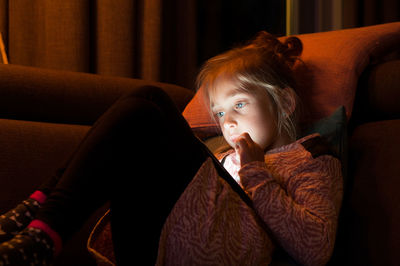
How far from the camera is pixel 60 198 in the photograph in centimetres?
63

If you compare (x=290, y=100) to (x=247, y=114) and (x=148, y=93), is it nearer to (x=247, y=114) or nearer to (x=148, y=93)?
(x=247, y=114)

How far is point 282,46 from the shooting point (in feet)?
3.78

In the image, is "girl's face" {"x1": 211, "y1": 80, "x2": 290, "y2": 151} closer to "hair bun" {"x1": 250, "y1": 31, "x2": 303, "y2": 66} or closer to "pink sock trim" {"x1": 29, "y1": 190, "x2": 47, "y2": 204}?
"hair bun" {"x1": 250, "y1": 31, "x2": 303, "y2": 66}

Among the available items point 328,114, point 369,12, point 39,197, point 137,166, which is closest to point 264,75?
point 328,114

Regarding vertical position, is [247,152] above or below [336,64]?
below

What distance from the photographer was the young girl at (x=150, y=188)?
0.63 meters

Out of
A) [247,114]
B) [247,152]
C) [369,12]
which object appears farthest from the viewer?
[369,12]

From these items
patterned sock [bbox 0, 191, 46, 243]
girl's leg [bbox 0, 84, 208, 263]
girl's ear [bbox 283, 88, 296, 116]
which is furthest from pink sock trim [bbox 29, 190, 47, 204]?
girl's ear [bbox 283, 88, 296, 116]

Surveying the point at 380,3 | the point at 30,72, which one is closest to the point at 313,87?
the point at 30,72

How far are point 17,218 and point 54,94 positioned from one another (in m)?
0.61

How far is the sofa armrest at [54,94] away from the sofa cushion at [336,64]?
37 centimetres

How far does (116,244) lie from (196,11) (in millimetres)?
1606

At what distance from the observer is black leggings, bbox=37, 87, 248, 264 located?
26.3 inches

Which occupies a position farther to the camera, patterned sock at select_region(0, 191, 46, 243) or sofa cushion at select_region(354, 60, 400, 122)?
sofa cushion at select_region(354, 60, 400, 122)
